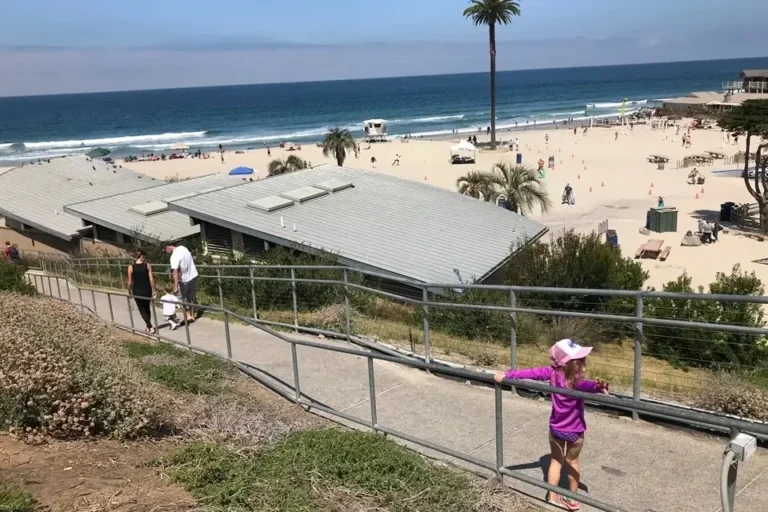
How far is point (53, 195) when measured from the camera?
27828mm

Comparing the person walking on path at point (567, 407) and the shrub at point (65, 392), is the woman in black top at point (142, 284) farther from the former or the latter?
the person walking on path at point (567, 407)

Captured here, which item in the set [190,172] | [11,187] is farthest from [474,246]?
[190,172]

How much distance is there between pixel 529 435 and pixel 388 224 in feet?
38.9

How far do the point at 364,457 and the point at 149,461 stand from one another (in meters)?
1.61

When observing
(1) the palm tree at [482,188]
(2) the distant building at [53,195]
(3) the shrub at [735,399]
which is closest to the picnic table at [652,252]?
(1) the palm tree at [482,188]

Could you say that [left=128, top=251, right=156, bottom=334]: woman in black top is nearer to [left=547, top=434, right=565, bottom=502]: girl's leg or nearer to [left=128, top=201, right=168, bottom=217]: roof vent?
[left=547, top=434, right=565, bottom=502]: girl's leg

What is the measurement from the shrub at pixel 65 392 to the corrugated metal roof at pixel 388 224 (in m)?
8.41

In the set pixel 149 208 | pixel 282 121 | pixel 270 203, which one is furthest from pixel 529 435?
pixel 282 121

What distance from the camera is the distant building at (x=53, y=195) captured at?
24.6 m

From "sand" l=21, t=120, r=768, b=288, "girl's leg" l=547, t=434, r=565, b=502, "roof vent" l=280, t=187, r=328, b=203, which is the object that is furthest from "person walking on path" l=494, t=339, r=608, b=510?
"sand" l=21, t=120, r=768, b=288

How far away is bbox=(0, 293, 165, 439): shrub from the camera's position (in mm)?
5453

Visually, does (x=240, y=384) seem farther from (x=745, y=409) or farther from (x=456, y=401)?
(x=745, y=409)

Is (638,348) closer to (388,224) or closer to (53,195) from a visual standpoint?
(388,224)

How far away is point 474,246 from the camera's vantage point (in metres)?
16.1
